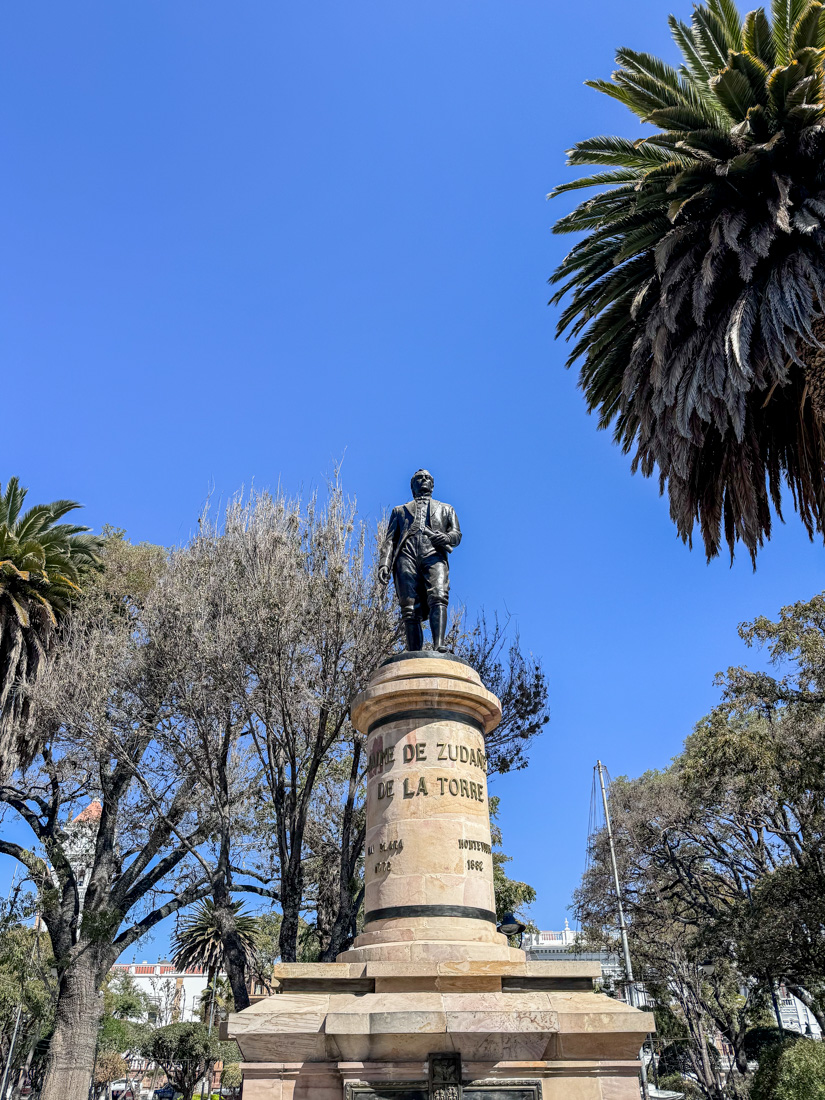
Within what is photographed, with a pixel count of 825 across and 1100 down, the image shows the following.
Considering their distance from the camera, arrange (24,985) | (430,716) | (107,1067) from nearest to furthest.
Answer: (430,716) < (24,985) < (107,1067)

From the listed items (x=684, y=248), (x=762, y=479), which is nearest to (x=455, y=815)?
(x=762, y=479)

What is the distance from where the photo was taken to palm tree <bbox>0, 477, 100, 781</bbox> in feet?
71.3

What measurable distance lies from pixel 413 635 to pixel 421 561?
38.4 inches

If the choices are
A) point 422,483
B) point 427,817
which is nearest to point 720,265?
point 422,483

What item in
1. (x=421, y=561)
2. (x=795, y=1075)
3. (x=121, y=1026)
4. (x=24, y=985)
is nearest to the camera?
(x=421, y=561)

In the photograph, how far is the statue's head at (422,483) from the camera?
38.0ft

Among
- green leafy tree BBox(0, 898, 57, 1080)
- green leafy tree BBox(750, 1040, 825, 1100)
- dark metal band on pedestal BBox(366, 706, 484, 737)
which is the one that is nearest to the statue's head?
dark metal band on pedestal BBox(366, 706, 484, 737)

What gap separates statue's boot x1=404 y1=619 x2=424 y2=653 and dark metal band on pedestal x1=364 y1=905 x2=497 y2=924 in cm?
330

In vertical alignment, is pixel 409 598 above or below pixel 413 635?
above

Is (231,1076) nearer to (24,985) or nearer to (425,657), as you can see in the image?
(24,985)

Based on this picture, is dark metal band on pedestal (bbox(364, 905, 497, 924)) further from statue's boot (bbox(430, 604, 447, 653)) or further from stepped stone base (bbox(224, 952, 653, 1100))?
statue's boot (bbox(430, 604, 447, 653))

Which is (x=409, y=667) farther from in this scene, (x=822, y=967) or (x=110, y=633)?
(x=822, y=967)

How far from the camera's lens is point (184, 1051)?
123 ft

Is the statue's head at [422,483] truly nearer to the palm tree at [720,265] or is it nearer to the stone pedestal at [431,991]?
the stone pedestal at [431,991]
